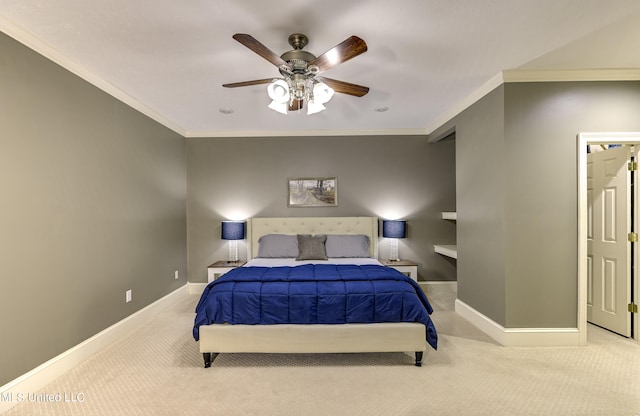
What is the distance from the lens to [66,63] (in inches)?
95.1

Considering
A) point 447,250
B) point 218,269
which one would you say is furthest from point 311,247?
point 447,250

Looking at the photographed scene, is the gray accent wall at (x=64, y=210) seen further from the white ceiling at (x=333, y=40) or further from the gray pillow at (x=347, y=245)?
the gray pillow at (x=347, y=245)

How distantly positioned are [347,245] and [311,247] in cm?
58

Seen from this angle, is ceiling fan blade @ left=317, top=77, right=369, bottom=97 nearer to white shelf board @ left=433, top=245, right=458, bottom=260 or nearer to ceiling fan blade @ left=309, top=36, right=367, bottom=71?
ceiling fan blade @ left=309, top=36, right=367, bottom=71

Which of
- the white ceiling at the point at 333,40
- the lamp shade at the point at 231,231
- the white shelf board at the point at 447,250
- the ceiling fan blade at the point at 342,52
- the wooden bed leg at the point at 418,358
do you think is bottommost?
the wooden bed leg at the point at 418,358

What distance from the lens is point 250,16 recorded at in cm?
191

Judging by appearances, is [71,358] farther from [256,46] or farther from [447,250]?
[447,250]

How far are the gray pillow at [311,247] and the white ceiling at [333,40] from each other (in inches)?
82.4

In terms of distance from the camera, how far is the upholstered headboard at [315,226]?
463cm

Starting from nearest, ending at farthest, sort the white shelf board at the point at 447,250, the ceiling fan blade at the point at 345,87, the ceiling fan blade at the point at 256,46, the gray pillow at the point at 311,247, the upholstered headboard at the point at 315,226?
the ceiling fan blade at the point at 256,46 < the ceiling fan blade at the point at 345,87 < the white shelf board at the point at 447,250 < the gray pillow at the point at 311,247 < the upholstered headboard at the point at 315,226

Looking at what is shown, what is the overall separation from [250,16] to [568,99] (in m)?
3.05

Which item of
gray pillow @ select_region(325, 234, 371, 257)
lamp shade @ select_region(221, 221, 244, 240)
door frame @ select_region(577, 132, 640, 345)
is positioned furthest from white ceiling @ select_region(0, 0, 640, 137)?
gray pillow @ select_region(325, 234, 371, 257)

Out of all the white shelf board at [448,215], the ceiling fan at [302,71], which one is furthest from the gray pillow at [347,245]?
the ceiling fan at [302,71]

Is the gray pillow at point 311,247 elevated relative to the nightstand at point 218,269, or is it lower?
elevated
